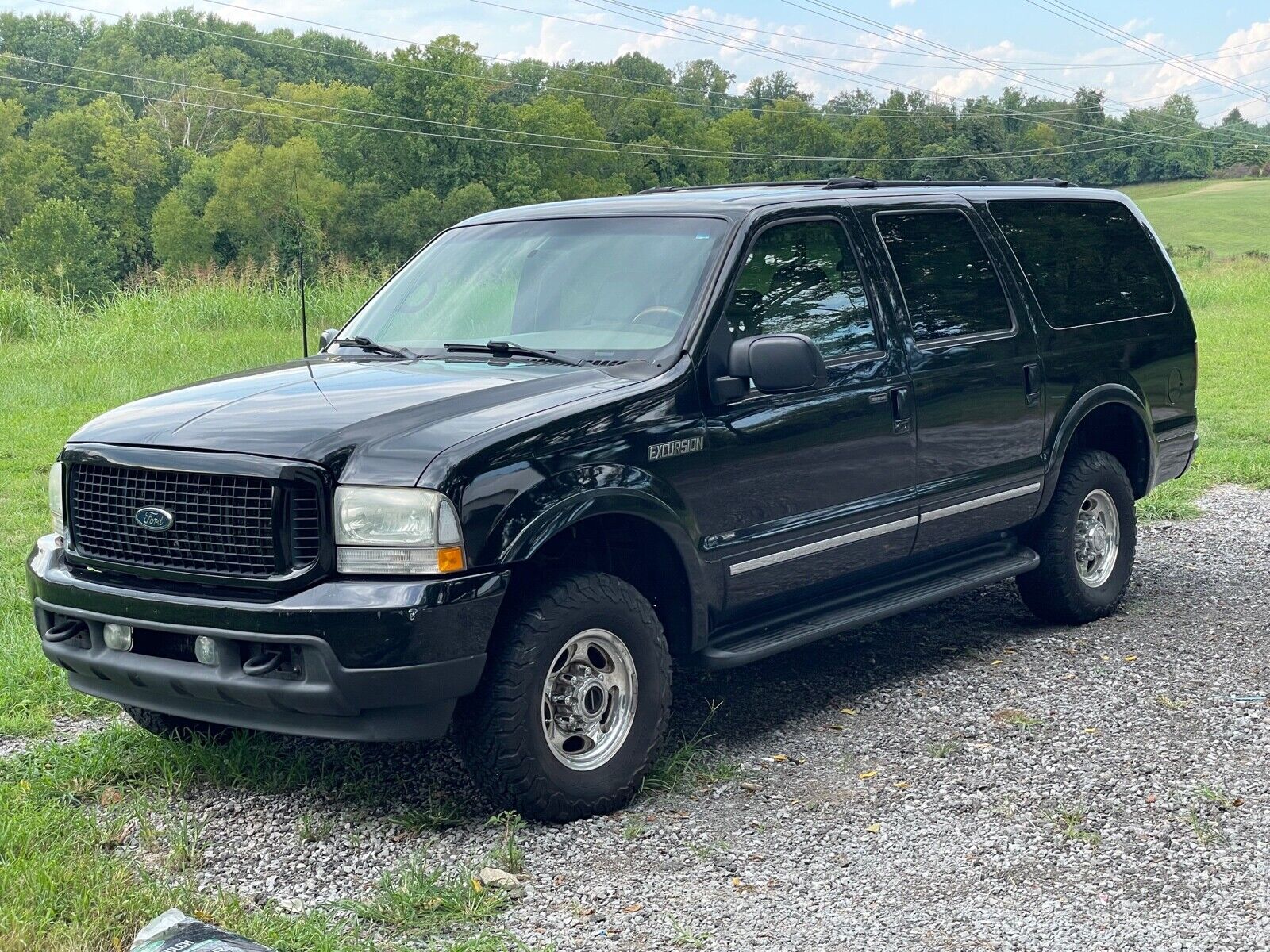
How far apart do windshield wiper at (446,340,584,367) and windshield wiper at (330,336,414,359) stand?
188mm

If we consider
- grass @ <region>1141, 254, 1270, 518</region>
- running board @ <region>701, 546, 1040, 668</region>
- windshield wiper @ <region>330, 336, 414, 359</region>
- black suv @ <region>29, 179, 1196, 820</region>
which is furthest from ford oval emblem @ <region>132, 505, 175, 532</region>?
grass @ <region>1141, 254, 1270, 518</region>

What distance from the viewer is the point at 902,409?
5750mm

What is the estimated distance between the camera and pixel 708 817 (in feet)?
15.4

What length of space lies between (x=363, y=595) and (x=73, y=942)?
1139 millimetres

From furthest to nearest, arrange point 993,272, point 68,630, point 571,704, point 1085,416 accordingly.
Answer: point 1085,416
point 993,272
point 68,630
point 571,704

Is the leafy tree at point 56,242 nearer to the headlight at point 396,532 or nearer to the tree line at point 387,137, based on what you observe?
the tree line at point 387,137

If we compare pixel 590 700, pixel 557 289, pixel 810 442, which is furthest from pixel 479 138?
pixel 590 700

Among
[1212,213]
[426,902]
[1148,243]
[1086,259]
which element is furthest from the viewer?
[1212,213]

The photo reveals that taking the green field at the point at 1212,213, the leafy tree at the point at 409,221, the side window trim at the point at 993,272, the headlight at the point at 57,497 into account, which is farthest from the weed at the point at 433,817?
the leafy tree at the point at 409,221

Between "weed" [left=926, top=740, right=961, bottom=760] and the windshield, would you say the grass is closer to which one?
"weed" [left=926, top=740, right=961, bottom=760]

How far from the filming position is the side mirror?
4941mm

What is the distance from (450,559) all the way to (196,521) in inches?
31.3

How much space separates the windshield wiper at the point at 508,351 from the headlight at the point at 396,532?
109 cm

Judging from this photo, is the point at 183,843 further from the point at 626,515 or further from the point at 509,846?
the point at 626,515
